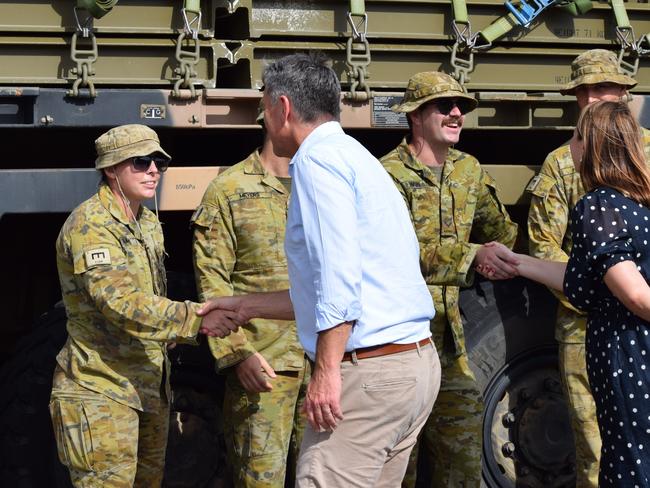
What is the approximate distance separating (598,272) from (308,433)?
3.17ft

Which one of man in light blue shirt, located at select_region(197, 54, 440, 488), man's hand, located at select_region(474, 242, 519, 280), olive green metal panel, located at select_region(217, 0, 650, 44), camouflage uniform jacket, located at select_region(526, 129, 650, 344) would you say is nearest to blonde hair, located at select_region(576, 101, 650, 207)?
man in light blue shirt, located at select_region(197, 54, 440, 488)

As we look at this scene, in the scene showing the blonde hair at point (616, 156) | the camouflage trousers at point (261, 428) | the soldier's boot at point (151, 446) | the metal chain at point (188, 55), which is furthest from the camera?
the metal chain at point (188, 55)

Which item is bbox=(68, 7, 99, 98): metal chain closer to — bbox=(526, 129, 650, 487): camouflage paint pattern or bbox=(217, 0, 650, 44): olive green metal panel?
bbox=(217, 0, 650, 44): olive green metal panel

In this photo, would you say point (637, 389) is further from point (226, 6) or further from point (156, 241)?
point (226, 6)

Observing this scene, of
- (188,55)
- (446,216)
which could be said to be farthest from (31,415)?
(446,216)

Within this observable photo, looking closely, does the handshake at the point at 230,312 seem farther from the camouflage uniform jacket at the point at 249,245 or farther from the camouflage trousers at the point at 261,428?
the camouflage trousers at the point at 261,428

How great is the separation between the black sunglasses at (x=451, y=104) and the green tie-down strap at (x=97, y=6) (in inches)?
50.4

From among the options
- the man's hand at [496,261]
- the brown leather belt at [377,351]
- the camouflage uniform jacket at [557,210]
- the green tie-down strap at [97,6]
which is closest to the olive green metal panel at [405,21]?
the green tie-down strap at [97,6]

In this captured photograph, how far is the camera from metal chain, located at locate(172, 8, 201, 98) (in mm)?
4523

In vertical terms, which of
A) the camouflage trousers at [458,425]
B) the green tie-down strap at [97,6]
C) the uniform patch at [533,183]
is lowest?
the camouflage trousers at [458,425]

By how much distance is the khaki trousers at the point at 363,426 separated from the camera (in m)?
3.21

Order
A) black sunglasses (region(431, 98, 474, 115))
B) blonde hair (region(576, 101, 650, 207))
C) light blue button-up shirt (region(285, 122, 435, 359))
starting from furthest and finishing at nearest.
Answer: black sunglasses (region(431, 98, 474, 115))
blonde hair (region(576, 101, 650, 207))
light blue button-up shirt (region(285, 122, 435, 359))

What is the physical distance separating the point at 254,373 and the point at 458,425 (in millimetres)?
920

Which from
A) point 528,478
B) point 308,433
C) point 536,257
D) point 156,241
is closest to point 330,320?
point 308,433
